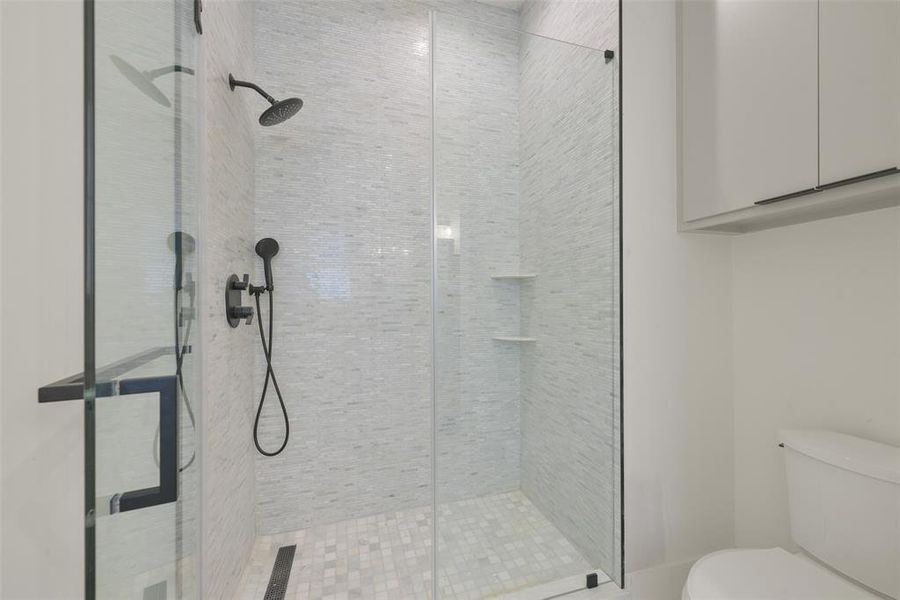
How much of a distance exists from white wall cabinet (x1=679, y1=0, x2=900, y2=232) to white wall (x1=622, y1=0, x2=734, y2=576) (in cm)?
10

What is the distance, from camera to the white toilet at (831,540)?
0.87 m

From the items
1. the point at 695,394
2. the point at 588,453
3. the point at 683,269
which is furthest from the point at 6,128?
the point at 695,394

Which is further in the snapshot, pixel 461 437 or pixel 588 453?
pixel 588 453

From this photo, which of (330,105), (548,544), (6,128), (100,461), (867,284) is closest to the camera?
(100,461)

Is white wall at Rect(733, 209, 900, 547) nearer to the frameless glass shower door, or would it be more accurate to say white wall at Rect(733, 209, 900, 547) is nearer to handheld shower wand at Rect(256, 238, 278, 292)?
the frameless glass shower door

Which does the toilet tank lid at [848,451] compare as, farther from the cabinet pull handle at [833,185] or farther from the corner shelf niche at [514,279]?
the corner shelf niche at [514,279]

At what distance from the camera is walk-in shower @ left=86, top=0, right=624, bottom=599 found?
58 cm

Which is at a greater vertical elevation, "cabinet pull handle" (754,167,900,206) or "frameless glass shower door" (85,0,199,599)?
"cabinet pull handle" (754,167,900,206)

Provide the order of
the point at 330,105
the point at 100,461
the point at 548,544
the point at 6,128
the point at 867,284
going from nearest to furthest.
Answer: the point at 100,461 < the point at 6,128 < the point at 867,284 < the point at 548,544 < the point at 330,105

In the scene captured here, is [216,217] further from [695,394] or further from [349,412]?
[695,394]

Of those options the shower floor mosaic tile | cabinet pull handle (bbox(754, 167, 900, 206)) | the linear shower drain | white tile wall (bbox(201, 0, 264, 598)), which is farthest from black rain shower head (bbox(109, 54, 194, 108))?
the linear shower drain

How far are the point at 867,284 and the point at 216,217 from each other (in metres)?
2.04

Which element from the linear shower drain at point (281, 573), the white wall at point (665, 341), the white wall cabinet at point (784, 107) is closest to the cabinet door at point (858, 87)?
the white wall cabinet at point (784, 107)

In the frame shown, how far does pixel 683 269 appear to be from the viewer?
4.53 ft
